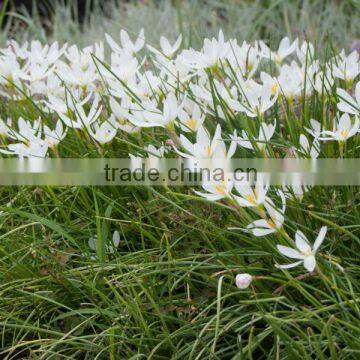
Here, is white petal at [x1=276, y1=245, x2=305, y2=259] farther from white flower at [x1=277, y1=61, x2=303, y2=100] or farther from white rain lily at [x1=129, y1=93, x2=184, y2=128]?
white flower at [x1=277, y1=61, x2=303, y2=100]

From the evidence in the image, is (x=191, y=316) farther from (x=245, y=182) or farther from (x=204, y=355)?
(x=245, y=182)

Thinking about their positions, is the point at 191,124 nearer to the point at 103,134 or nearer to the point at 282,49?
the point at 103,134

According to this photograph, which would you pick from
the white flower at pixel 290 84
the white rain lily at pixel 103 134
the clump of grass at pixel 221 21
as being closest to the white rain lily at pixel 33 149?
the white rain lily at pixel 103 134

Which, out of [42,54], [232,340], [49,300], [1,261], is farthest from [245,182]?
[42,54]

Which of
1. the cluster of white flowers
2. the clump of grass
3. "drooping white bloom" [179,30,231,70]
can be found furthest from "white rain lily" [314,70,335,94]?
the clump of grass

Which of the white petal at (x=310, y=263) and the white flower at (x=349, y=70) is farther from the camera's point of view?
the white flower at (x=349, y=70)

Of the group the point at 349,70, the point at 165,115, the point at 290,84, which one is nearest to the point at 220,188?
the point at 165,115

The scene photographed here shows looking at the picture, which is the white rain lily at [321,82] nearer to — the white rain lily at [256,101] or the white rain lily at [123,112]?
the white rain lily at [256,101]
